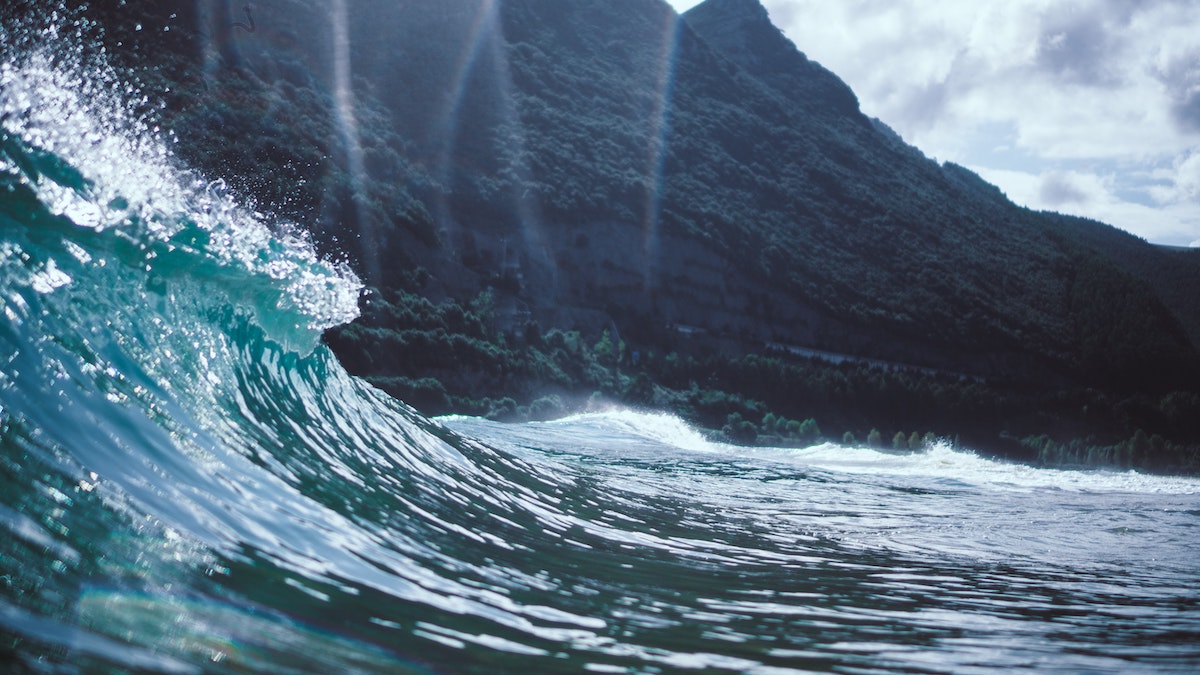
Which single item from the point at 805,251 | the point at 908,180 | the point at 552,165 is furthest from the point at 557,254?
the point at 908,180

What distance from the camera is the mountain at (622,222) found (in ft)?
120

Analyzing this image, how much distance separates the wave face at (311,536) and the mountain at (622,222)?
22.8 meters

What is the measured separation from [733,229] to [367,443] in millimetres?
51033

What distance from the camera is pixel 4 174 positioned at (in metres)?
4.90

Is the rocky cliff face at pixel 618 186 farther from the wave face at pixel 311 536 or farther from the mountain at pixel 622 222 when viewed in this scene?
the wave face at pixel 311 536

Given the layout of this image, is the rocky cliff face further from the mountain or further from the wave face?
the wave face

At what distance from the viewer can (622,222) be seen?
51.9 meters

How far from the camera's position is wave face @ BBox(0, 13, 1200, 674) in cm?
273

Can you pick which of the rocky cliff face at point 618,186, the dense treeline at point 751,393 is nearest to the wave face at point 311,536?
the dense treeline at point 751,393

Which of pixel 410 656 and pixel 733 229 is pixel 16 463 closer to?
pixel 410 656

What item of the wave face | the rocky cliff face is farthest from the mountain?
the wave face

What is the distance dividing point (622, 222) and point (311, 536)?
48749mm

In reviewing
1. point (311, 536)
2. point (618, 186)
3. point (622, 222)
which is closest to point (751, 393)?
point (622, 222)

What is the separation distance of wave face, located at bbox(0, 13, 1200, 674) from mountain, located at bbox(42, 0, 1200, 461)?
74.9 ft
